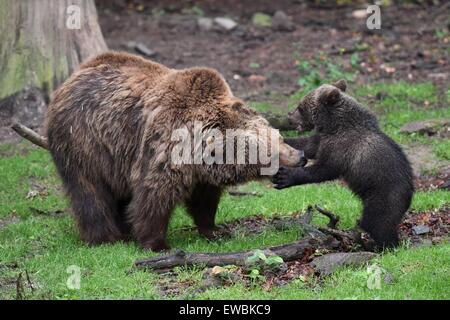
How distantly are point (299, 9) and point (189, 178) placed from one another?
12.1 metres

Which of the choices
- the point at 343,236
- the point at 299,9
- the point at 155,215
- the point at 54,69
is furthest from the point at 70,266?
the point at 299,9

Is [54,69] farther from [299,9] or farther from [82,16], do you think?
[299,9]

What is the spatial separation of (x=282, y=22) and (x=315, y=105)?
977 centimetres

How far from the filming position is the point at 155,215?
952 cm

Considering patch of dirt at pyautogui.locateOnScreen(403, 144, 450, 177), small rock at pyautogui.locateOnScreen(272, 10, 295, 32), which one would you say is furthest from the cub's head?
small rock at pyautogui.locateOnScreen(272, 10, 295, 32)

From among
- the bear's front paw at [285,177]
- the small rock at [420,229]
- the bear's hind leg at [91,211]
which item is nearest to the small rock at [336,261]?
the bear's front paw at [285,177]

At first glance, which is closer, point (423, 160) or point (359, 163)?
point (359, 163)

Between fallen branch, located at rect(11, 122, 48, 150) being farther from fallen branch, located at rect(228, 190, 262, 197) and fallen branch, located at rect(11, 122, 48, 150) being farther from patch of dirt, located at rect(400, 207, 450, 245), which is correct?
patch of dirt, located at rect(400, 207, 450, 245)

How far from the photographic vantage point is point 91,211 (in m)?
10.1

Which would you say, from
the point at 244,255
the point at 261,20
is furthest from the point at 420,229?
the point at 261,20

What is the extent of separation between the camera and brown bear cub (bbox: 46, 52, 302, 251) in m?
9.47

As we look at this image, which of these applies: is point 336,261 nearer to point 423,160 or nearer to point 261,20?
point 423,160

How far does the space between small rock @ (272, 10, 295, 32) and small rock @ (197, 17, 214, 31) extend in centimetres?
139

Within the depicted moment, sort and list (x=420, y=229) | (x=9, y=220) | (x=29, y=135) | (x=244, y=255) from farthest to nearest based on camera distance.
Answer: (x=9, y=220)
(x=29, y=135)
(x=420, y=229)
(x=244, y=255)
